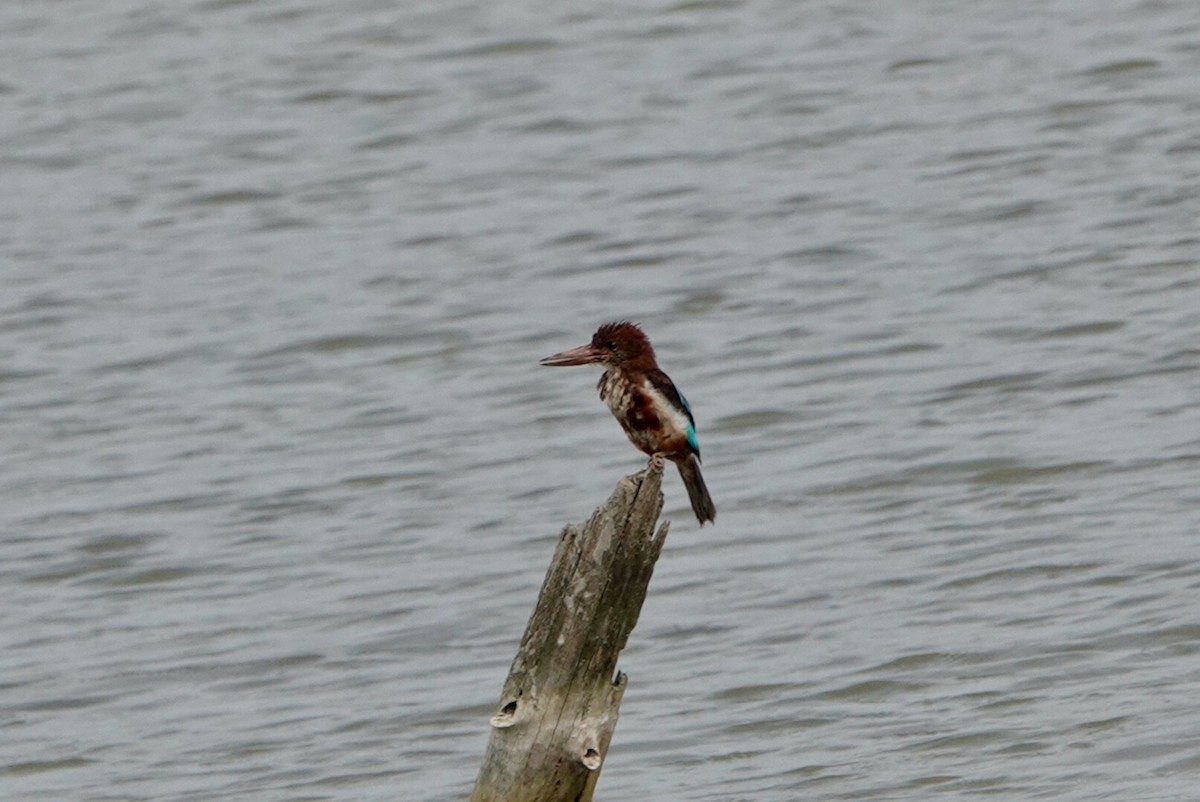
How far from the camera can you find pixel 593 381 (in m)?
12.9

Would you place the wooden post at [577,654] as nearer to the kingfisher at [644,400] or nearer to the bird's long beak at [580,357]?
the kingfisher at [644,400]

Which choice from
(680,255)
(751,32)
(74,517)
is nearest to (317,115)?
(751,32)

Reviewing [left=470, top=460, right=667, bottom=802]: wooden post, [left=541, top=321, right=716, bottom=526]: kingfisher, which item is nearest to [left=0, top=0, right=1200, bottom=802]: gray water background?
[left=541, top=321, right=716, bottom=526]: kingfisher

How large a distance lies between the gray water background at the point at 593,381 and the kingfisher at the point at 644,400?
1.29m

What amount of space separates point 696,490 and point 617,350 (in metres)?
0.45

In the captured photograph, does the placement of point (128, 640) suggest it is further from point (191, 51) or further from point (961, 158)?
point (191, 51)

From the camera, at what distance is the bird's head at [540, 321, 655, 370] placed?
6.68 meters

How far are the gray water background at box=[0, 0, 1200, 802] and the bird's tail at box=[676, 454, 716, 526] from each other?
45.6 inches

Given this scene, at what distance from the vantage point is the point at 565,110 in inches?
745

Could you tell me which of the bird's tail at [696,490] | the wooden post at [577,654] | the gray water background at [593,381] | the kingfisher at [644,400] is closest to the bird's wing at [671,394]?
the kingfisher at [644,400]

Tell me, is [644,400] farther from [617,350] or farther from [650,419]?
[617,350]

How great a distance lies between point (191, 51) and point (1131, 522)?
1283cm

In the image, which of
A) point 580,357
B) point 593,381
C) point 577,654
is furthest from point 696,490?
point 593,381

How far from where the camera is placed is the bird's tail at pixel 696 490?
6.71m
